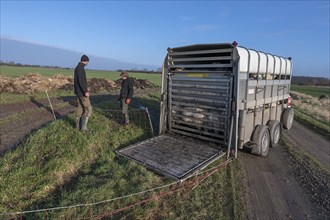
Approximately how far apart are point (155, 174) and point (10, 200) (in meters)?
2.92

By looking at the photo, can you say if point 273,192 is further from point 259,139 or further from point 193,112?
point 193,112

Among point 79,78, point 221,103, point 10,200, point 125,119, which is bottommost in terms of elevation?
point 10,200

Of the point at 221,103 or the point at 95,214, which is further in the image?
the point at 221,103

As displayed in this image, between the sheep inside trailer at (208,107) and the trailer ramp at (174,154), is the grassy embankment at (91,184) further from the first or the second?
the sheep inside trailer at (208,107)

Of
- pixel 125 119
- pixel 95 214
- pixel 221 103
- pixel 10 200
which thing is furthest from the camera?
pixel 125 119

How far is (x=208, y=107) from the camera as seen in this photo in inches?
267

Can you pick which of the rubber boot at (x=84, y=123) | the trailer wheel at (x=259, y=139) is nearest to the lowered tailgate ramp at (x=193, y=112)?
the trailer wheel at (x=259, y=139)

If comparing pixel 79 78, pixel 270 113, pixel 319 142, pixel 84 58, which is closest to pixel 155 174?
pixel 79 78

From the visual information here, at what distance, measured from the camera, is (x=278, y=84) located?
850 centimetres

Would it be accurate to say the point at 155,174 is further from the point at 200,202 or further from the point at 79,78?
the point at 79,78

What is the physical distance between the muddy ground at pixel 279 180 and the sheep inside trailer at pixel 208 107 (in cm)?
64

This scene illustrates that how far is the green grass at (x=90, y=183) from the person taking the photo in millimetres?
4348

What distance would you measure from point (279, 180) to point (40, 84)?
19339 millimetres

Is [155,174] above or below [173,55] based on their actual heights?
below
